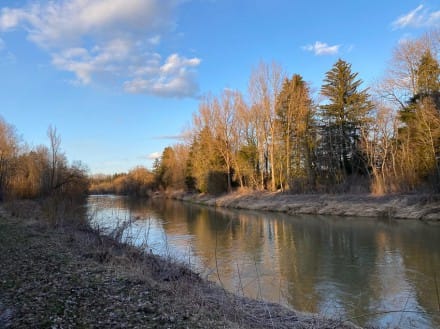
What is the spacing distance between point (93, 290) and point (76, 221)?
10691 mm

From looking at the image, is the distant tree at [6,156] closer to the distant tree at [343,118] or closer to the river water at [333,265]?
the river water at [333,265]

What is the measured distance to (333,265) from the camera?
1113 centimetres

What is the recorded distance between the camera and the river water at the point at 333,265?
736cm

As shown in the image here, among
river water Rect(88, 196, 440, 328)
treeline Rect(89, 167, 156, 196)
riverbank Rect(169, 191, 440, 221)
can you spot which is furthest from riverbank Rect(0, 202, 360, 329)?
treeline Rect(89, 167, 156, 196)

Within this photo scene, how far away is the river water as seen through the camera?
736cm

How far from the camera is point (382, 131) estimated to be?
29703 mm

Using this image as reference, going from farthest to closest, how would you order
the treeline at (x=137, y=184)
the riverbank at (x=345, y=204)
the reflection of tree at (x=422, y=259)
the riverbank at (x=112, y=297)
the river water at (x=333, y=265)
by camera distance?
the treeline at (x=137, y=184) < the riverbank at (x=345, y=204) < the reflection of tree at (x=422, y=259) < the river water at (x=333, y=265) < the riverbank at (x=112, y=297)

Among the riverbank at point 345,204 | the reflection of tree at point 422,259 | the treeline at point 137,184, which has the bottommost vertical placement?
the reflection of tree at point 422,259

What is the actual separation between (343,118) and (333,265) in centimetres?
2593

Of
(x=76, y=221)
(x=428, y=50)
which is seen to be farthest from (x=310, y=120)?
(x=76, y=221)

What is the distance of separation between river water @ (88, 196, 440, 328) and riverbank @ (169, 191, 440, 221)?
1823 mm

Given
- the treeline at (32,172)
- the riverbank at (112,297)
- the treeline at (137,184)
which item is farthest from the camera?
the treeline at (137,184)

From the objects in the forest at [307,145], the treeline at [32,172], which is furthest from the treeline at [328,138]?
the treeline at [32,172]

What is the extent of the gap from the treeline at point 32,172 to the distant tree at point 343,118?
934 inches
